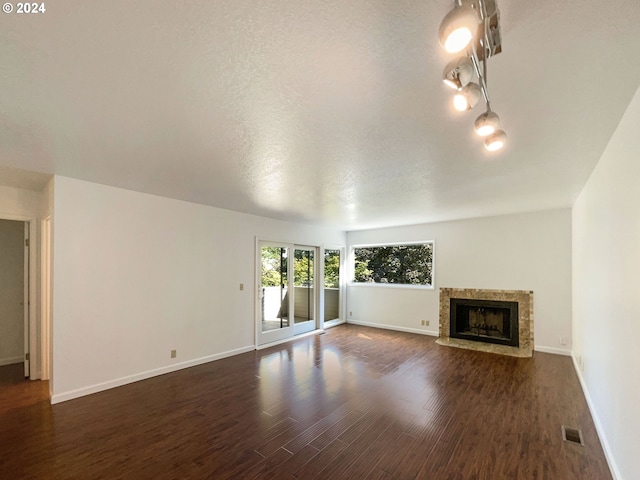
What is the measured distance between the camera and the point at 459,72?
111 cm

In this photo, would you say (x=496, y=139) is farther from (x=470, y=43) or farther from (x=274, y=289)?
(x=274, y=289)

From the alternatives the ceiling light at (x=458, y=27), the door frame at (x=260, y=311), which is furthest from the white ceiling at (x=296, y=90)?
the door frame at (x=260, y=311)

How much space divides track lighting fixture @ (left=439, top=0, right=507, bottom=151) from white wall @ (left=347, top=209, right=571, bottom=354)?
488 centimetres

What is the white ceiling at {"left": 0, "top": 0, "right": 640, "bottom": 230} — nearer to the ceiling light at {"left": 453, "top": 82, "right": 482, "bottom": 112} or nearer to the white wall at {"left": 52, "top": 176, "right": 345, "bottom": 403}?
the ceiling light at {"left": 453, "top": 82, "right": 482, "bottom": 112}

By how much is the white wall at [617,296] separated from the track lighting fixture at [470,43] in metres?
1.07

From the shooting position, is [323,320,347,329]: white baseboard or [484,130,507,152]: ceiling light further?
[323,320,347,329]: white baseboard

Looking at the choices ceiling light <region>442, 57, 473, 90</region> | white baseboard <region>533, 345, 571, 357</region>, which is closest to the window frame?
white baseboard <region>533, 345, 571, 357</region>

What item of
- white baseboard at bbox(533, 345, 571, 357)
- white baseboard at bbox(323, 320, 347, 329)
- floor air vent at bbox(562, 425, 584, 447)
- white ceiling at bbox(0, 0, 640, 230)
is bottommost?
white baseboard at bbox(323, 320, 347, 329)

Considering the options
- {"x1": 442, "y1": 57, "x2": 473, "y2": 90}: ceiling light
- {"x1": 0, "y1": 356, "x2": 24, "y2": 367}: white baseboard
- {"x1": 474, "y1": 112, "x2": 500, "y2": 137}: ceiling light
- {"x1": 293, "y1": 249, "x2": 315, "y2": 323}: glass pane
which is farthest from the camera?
{"x1": 293, "y1": 249, "x2": 315, "y2": 323}: glass pane

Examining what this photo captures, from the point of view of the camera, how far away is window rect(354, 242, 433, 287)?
6809 mm

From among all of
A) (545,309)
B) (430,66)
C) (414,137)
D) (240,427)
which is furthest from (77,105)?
(545,309)

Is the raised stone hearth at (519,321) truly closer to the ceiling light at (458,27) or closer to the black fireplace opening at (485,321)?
the black fireplace opening at (485,321)

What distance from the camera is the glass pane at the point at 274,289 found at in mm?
5824

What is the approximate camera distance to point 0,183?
144 inches
